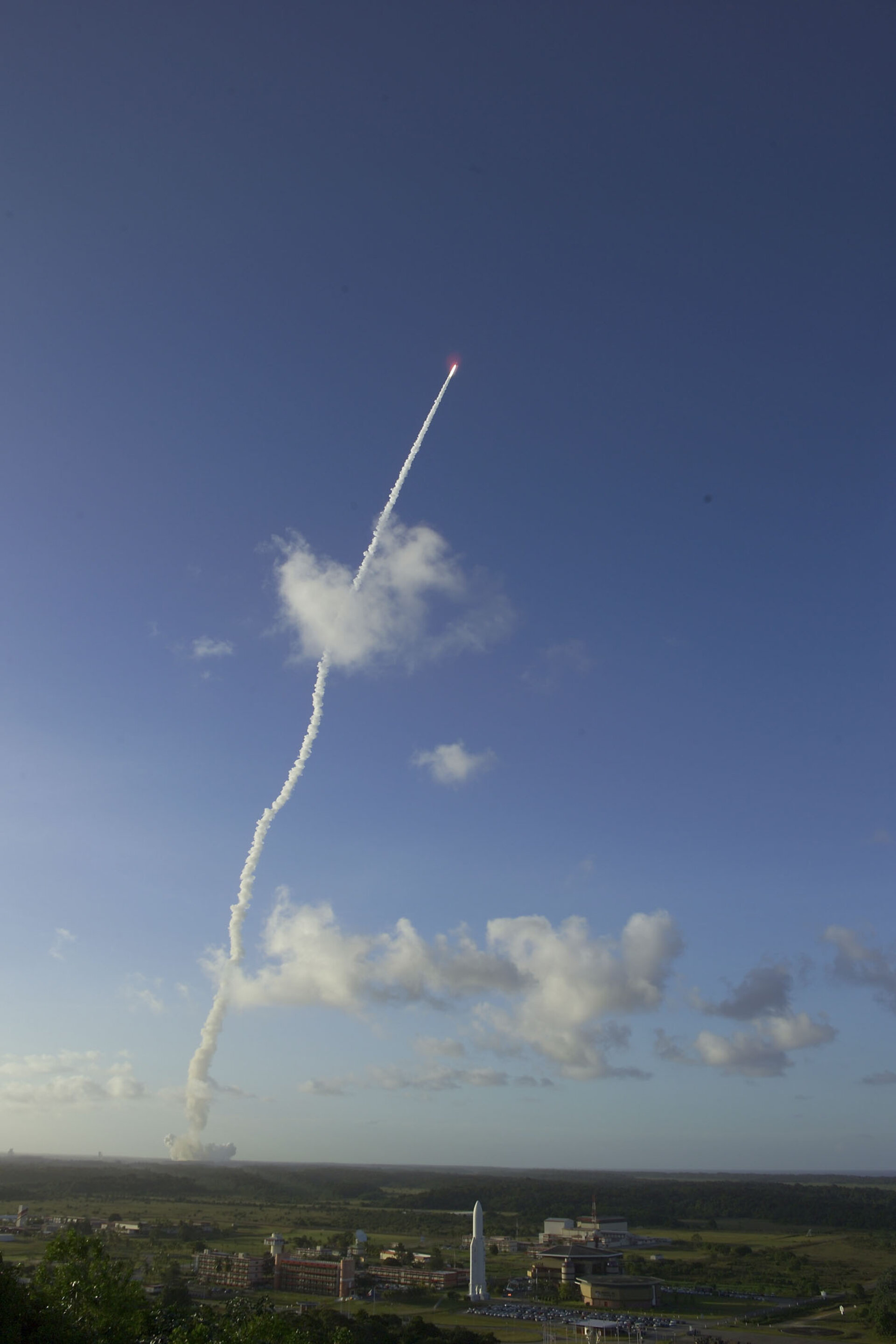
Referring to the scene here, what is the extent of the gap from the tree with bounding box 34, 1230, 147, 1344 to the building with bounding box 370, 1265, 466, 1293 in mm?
68641

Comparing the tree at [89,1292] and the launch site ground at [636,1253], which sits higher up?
the tree at [89,1292]

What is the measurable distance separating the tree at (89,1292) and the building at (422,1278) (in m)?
68.6

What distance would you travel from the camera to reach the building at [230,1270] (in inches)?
3967

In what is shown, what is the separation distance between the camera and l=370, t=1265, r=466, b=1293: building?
105562mm

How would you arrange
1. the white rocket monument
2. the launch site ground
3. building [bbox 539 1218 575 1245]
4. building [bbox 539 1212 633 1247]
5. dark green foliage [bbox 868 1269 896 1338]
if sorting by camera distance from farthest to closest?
building [bbox 539 1218 575 1245] < building [bbox 539 1212 633 1247] < the white rocket monument < the launch site ground < dark green foliage [bbox 868 1269 896 1338]

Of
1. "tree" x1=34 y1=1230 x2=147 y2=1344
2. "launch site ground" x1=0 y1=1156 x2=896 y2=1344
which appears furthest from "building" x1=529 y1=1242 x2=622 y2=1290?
"tree" x1=34 y1=1230 x2=147 y2=1344

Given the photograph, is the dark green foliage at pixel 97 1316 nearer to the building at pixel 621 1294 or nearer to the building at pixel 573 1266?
the building at pixel 621 1294

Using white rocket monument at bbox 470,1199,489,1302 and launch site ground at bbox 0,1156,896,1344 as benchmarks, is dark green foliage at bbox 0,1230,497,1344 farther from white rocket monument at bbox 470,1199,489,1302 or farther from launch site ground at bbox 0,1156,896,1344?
white rocket monument at bbox 470,1199,489,1302

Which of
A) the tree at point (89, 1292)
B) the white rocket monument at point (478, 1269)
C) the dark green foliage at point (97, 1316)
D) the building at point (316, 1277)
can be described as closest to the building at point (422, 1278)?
the white rocket monument at point (478, 1269)

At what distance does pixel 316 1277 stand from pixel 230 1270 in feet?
32.2

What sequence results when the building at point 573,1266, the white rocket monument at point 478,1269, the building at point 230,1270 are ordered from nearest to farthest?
1. the building at point 230,1270
2. the white rocket monument at point 478,1269
3. the building at point 573,1266

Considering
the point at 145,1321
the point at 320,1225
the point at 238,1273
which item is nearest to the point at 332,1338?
the point at 145,1321

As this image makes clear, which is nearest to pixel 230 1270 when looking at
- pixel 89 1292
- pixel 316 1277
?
pixel 316 1277

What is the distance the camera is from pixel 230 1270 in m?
103
